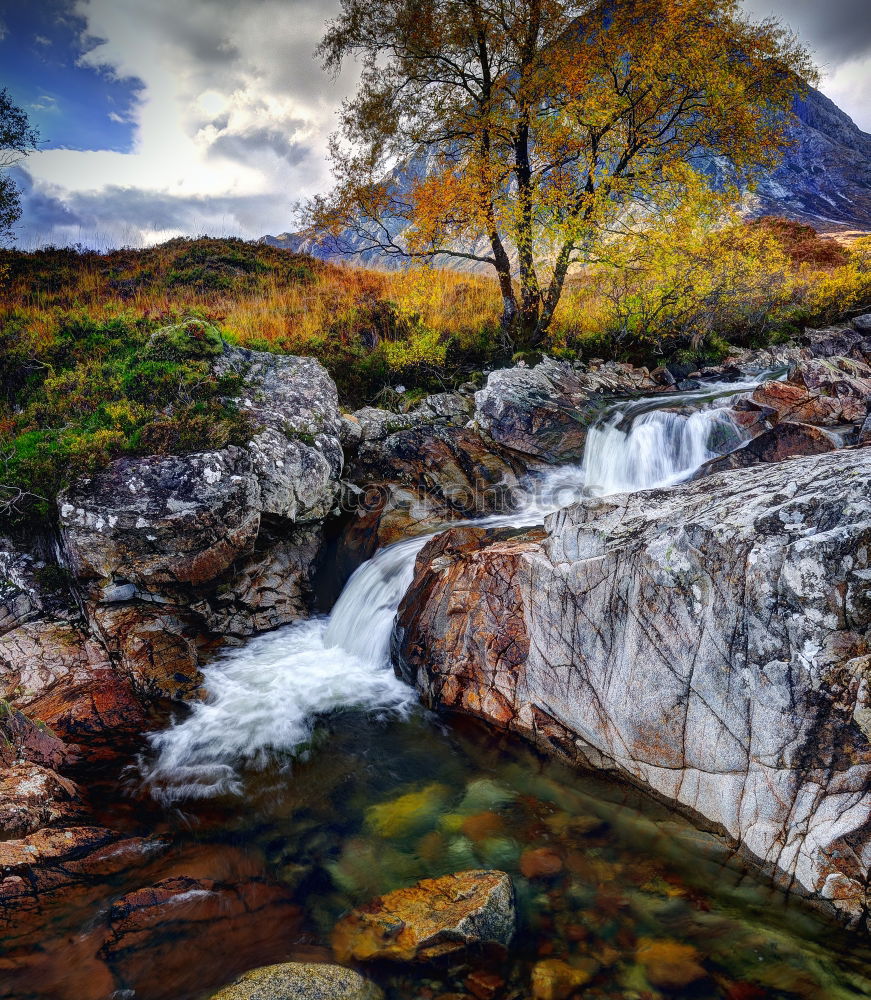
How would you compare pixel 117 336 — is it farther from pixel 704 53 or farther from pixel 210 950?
pixel 704 53

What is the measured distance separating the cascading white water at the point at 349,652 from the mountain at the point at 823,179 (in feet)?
140

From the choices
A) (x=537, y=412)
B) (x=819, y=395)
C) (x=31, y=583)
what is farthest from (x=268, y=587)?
(x=819, y=395)

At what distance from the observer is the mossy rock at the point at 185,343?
949 centimetres

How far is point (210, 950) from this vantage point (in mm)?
3539

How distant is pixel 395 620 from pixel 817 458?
18.5 feet

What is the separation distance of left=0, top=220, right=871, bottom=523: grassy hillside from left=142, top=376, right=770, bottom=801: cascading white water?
11.3 ft

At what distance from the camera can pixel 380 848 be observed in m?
4.65

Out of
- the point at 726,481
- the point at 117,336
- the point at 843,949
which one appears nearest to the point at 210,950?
the point at 843,949

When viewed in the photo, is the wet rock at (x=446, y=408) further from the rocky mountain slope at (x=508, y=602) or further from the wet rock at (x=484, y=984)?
the wet rock at (x=484, y=984)

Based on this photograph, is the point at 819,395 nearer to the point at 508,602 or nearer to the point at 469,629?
the point at 508,602

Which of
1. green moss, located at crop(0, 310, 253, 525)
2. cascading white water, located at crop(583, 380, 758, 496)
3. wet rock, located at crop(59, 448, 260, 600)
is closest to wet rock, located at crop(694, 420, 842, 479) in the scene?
cascading white water, located at crop(583, 380, 758, 496)

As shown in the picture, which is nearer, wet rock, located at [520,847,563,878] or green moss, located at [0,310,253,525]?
wet rock, located at [520,847,563,878]

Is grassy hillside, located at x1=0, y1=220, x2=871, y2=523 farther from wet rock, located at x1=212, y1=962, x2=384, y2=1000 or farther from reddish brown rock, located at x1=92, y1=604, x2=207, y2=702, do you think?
wet rock, located at x1=212, y1=962, x2=384, y2=1000

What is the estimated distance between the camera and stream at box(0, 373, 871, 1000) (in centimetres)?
333
